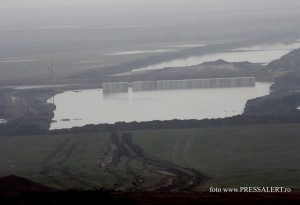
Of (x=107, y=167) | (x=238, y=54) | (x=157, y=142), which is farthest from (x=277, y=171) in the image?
(x=238, y=54)

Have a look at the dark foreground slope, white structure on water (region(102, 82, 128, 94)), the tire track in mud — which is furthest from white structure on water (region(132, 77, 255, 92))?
the dark foreground slope

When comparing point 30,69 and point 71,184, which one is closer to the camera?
point 71,184

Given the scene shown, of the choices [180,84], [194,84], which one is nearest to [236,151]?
[194,84]

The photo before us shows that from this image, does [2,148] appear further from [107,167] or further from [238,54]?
[238,54]

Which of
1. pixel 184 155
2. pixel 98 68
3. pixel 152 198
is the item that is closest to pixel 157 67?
pixel 98 68

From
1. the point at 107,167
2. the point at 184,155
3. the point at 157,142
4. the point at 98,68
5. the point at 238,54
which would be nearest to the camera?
the point at 107,167

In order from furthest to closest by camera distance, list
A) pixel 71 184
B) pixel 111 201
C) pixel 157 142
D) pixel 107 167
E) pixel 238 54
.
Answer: pixel 238 54 < pixel 157 142 < pixel 107 167 < pixel 71 184 < pixel 111 201

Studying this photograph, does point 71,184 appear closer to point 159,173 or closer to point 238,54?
point 159,173

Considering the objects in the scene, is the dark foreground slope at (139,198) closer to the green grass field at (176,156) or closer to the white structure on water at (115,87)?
the green grass field at (176,156)
